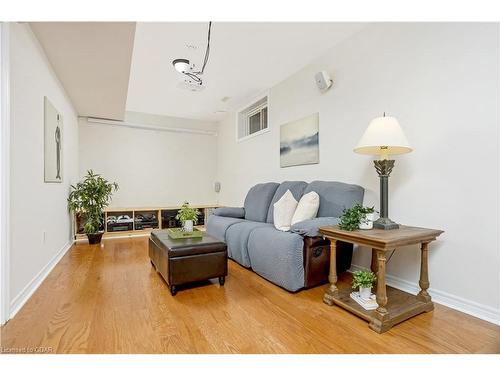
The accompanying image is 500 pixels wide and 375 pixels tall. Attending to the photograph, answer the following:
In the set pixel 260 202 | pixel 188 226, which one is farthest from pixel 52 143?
pixel 260 202

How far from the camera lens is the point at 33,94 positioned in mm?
2201

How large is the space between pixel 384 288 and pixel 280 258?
824 mm

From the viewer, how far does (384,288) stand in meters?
1.63

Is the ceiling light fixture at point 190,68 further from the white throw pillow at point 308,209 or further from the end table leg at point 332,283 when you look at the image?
the end table leg at point 332,283

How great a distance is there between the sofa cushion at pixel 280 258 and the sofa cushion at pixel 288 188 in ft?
2.18

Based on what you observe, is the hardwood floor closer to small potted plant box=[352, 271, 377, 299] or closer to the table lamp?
small potted plant box=[352, 271, 377, 299]

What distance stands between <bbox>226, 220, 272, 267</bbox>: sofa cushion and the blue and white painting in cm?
101

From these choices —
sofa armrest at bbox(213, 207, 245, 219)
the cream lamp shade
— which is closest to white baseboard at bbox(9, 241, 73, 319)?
sofa armrest at bbox(213, 207, 245, 219)

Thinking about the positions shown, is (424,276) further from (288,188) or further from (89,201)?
(89,201)

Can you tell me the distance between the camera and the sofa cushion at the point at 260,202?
3.37m

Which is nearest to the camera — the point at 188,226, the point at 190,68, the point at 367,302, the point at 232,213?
the point at 367,302

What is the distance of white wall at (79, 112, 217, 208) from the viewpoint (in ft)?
16.2
